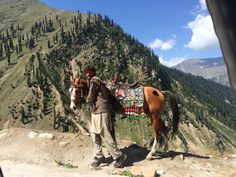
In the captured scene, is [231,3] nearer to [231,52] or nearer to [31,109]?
[231,52]

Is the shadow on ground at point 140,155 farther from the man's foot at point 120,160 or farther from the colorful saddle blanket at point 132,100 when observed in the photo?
the colorful saddle blanket at point 132,100

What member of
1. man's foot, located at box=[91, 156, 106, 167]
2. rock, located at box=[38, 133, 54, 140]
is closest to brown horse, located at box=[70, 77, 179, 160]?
man's foot, located at box=[91, 156, 106, 167]

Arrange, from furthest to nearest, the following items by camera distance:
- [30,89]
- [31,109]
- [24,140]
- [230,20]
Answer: [30,89], [31,109], [24,140], [230,20]

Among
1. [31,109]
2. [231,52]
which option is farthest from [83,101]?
[31,109]

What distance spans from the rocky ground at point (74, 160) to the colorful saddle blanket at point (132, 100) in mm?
1275

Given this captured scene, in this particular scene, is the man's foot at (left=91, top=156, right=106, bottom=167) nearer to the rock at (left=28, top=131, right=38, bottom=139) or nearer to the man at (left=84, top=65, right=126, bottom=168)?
the man at (left=84, top=65, right=126, bottom=168)

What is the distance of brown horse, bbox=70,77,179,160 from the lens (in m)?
11.1

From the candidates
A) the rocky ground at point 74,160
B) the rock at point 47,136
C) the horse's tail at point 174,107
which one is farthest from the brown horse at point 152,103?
the rock at point 47,136

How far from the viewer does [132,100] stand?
38.4 feet

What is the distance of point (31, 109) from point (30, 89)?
45.5 feet

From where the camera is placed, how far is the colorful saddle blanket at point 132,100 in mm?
11742

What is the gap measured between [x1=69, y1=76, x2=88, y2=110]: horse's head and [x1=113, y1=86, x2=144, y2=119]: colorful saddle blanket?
928mm

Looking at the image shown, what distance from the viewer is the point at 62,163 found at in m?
11.9

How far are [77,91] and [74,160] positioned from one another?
7.51ft
